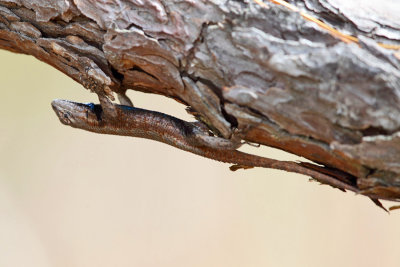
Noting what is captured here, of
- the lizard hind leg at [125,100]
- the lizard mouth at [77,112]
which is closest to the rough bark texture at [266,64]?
the lizard hind leg at [125,100]

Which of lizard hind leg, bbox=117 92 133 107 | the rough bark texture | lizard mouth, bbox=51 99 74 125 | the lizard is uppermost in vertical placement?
the rough bark texture

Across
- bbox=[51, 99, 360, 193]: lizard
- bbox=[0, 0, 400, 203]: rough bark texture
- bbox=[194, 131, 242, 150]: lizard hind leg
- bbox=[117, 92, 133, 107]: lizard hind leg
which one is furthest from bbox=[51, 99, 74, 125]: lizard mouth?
bbox=[194, 131, 242, 150]: lizard hind leg

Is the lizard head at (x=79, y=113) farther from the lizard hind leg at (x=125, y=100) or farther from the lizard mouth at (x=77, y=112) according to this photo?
the lizard hind leg at (x=125, y=100)

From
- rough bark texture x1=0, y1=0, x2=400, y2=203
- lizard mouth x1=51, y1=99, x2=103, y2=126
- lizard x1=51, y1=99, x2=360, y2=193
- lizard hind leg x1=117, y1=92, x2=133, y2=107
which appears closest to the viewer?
rough bark texture x1=0, y1=0, x2=400, y2=203

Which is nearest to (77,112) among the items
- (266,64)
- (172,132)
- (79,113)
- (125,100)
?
(79,113)

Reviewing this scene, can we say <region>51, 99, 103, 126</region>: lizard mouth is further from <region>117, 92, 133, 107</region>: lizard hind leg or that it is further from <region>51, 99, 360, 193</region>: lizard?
<region>117, 92, 133, 107</region>: lizard hind leg

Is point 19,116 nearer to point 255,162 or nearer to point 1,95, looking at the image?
point 1,95
